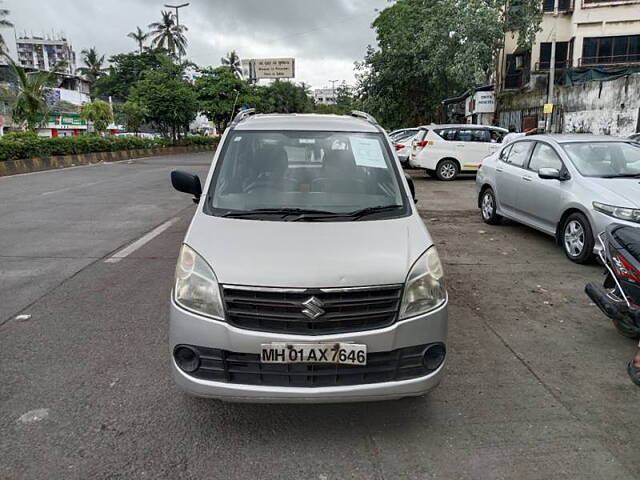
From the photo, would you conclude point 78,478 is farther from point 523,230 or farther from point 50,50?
point 50,50

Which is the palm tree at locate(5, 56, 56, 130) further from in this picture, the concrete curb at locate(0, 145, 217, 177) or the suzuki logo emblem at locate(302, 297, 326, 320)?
the suzuki logo emblem at locate(302, 297, 326, 320)

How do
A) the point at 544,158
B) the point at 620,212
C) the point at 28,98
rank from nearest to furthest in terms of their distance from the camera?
the point at 620,212 → the point at 544,158 → the point at 28,98

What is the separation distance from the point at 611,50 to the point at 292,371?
35.8 m

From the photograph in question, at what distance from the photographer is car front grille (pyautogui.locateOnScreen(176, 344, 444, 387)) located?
2789mm

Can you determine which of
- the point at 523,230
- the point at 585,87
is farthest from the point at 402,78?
the point at 523,230

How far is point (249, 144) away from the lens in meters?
4.12

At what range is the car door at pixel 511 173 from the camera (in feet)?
26.8

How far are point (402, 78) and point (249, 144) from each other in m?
28.6

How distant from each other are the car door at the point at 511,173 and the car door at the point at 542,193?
5.9 inches

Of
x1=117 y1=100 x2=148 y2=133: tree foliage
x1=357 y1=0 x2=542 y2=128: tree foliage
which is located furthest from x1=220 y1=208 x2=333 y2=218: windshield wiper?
x1=117 y1=100 x2=148 y2=133: tree foliage

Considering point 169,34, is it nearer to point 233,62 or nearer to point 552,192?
point 233,62

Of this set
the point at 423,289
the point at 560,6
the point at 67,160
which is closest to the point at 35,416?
the point at 423,289

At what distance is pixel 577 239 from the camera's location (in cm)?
668

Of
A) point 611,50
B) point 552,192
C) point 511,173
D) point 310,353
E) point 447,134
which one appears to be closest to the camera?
point 310,353
